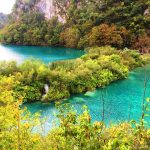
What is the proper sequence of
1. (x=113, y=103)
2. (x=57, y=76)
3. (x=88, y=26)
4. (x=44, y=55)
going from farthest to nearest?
1. (x=88, y=26)
2. (x=44, y=55)
3. (x=57, y=76)
4. (x=113, y=103)

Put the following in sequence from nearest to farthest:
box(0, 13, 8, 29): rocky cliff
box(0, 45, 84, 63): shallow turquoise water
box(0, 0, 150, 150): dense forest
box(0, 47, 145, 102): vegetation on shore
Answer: box(0, 0, 150, 150): dense forest
box(0, 47, 145, 102): vegetation on shore
box(0, 45, 84, 63): shallow turquoise water
box(0, 13, 8, 29): rocky cliff

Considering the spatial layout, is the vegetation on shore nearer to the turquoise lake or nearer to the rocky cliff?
the turquoise lake

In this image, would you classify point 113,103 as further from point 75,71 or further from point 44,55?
point 44,55

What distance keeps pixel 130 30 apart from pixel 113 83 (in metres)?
33.6

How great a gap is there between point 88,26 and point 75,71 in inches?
1635

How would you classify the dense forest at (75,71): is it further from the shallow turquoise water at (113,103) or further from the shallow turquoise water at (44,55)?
the shallow turquoise water at (44,55)

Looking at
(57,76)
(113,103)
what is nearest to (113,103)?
(113,103)

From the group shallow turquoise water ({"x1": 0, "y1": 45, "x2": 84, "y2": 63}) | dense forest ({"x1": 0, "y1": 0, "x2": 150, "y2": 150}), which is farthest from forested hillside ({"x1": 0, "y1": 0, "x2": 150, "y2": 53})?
shallow turquoise water ({"x1": 0, "y1": 45, "x2": 84, "y2": 63})

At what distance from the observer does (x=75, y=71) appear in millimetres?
38594

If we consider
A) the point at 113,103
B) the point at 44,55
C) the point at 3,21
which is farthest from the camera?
the point at 3,21

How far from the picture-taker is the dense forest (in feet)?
30.1

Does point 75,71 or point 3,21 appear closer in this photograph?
point 75,71

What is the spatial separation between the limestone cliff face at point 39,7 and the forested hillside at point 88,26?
1.76 feet

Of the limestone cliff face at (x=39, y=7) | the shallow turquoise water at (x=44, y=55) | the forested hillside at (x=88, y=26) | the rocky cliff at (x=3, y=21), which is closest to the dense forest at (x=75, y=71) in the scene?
the forested hillside at (x=88, y=26)
